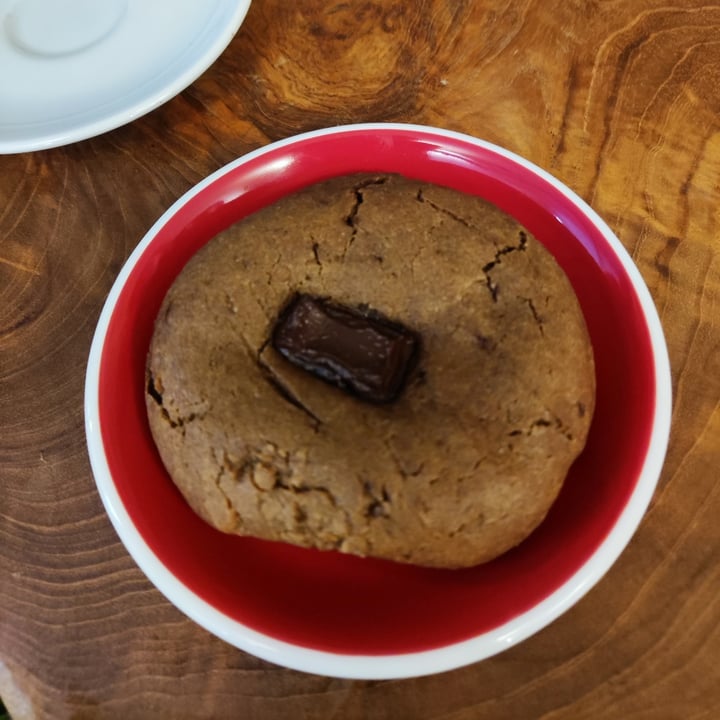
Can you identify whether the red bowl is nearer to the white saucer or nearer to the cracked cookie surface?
the cracked cookie surface

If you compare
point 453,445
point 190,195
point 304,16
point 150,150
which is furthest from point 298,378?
point 304,16

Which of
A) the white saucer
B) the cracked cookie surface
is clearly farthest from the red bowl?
the white saucer

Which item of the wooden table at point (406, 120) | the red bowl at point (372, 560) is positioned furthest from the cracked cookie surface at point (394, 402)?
the wooden table at point (406, 120)

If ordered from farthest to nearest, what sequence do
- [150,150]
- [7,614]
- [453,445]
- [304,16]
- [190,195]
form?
[304,16] → [150,150] → [190,195] → [7,614] → [453,445]

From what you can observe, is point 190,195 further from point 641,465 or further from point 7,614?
point 641,465

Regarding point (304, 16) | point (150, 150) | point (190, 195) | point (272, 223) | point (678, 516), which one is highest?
point (304, 16)

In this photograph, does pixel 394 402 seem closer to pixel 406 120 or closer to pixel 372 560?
pixel 372 560

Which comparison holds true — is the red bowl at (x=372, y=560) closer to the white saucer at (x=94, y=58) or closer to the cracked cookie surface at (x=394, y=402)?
the cracked cookie surface at (x=394, y=402)
